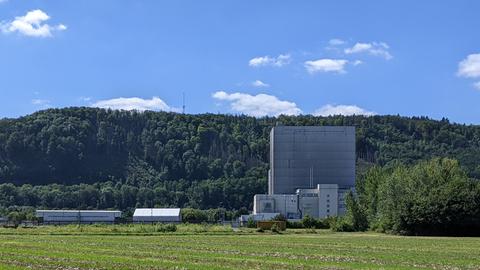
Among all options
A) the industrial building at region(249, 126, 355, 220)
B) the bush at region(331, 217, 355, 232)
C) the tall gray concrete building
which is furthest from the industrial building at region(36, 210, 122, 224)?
the bush at region(331, 217, 355, 232)

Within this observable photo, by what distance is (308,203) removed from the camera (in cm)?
16888

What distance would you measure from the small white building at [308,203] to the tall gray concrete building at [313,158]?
694 cm

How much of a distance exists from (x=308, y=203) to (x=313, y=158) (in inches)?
569

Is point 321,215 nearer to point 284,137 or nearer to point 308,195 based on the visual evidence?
point 308,195

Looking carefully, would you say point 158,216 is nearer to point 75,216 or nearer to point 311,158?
point 75,216

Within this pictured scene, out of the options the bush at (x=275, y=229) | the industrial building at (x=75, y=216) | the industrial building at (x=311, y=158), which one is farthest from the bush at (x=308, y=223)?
the industrial building at (x=75, y=216)

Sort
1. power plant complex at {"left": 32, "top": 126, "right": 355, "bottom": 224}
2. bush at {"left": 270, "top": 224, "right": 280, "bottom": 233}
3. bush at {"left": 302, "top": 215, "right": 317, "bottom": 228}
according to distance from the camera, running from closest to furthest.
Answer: bush at {"left": 270, "top": 224, "right": 280, "bottom": 233}, bush at {"left": 302, "top": 215, "right": 317, "bottom": 228}, power plant complex at {"left": 32, "top": 126, "right": 355, "bottom": 224}

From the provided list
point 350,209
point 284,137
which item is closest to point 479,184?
point 350,209

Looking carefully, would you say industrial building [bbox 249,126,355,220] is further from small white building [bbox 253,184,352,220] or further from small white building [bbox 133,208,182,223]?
small white building [bbox 133,208,182,223]

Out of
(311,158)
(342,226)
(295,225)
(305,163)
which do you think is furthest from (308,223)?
(305,163)

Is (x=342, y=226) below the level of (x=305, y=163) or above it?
below

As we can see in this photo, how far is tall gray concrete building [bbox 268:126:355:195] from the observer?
17800cm

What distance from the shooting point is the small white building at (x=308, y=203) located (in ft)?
547

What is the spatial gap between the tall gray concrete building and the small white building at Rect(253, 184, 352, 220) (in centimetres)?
694
